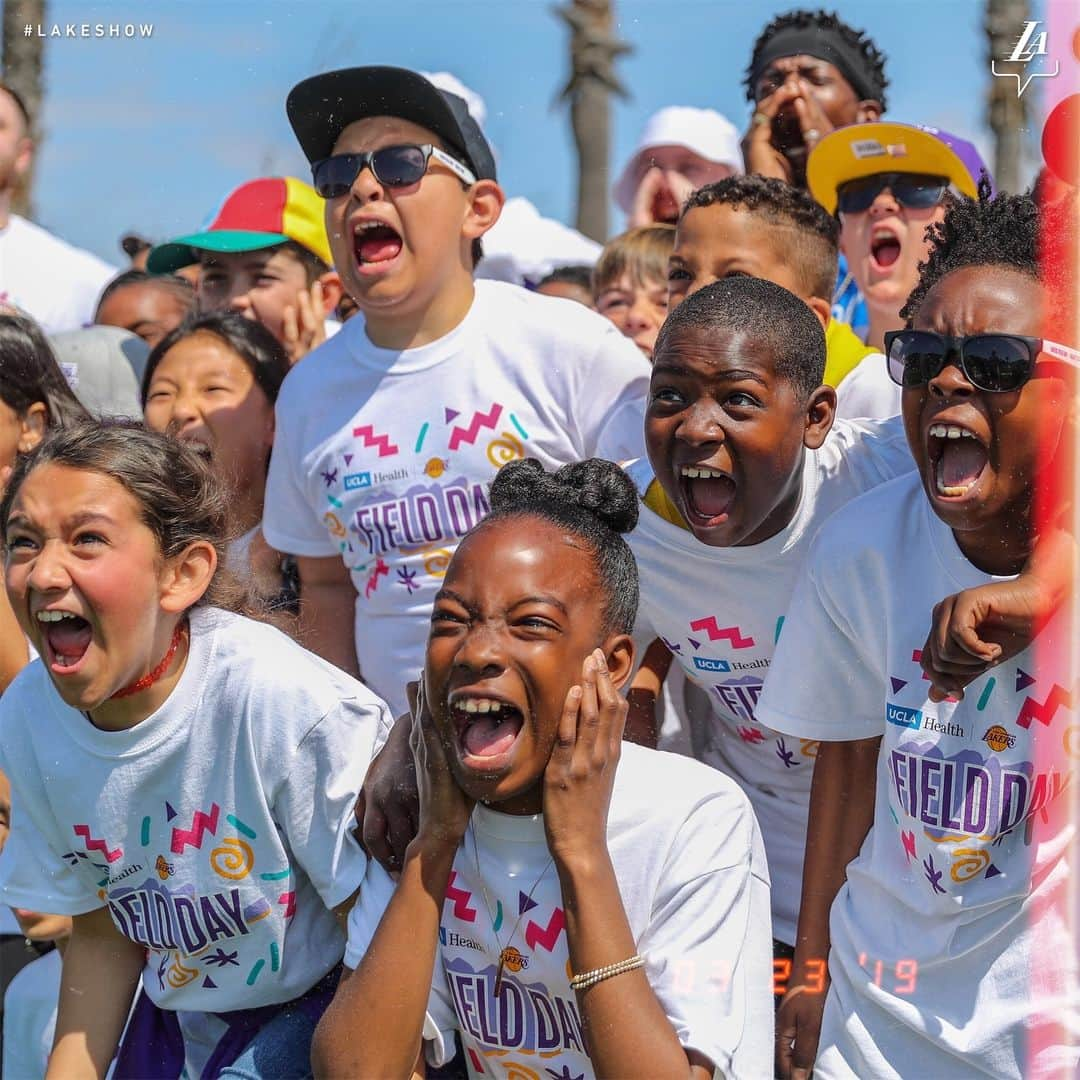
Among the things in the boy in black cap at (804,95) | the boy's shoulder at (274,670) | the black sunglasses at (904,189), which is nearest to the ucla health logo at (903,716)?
the boy's shoulder at (274,670)

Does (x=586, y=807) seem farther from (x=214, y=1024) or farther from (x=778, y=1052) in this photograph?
(x=214, y=1024)

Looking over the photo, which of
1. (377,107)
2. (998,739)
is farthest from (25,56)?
(998,739)

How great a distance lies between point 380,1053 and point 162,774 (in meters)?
0.72

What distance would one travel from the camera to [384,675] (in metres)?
3.49

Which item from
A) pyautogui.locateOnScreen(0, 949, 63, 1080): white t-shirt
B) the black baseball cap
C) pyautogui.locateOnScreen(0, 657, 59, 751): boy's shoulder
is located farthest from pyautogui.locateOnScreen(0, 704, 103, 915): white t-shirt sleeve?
the black baseball cap

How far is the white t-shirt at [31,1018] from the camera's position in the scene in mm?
3164

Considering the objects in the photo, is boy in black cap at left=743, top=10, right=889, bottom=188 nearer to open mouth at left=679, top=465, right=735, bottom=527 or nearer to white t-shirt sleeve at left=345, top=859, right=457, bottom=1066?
open mouth at left=679, top=465, right=735, bottom=527

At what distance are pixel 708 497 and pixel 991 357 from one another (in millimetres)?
600

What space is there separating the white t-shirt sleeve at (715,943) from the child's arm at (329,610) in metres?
1.45

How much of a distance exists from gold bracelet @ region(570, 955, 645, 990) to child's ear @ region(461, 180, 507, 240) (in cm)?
201

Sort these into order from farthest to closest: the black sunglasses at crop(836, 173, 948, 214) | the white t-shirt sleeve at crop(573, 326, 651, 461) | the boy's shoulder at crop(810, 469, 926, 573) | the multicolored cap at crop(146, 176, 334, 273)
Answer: the multicolored cap at crop(146, 176, 334, 273) → the black sunglasses at crop(836, 173, 948, 214) → the white t-shirt sleeve at crop(573, 326, 651, 461) → the boy's shoulder at crop(810, 469, 926, 573)

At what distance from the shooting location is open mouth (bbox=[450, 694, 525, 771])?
2.34m

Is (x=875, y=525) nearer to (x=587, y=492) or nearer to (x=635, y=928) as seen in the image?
(x=587, y=492)

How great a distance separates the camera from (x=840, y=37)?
4.25m
